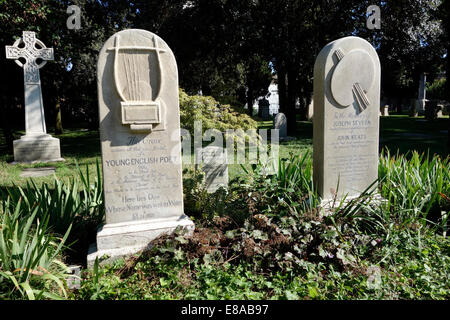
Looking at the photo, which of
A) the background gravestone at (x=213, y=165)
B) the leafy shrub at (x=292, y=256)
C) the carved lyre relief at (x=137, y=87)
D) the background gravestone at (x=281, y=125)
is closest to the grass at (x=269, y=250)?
the leafy shrub at (x=292, y=256)

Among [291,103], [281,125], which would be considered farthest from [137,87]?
[291,103]

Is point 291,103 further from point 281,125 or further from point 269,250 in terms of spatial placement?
point 269,250

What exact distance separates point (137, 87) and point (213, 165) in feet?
8.04

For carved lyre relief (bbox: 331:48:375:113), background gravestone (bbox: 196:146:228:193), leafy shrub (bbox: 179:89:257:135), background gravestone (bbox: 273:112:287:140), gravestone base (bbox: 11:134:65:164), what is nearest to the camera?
carved lyre relief (bbox: 331:48:375:113)

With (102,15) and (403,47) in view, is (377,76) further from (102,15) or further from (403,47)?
(102,15)

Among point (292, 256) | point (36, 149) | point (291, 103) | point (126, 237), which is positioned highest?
point (291, 103)

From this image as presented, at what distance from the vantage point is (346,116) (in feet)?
14.6

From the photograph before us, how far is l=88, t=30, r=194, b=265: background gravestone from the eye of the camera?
3529 mm

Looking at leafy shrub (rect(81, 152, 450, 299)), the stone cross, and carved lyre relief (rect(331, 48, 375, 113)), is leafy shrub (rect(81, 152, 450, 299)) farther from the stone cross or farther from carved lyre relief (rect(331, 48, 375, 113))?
the stone cross

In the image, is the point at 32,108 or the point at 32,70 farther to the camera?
the point at 32,108

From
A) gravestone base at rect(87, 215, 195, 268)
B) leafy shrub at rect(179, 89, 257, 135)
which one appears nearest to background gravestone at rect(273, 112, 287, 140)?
leafy shrub at rect(179, 89, 257, 135)

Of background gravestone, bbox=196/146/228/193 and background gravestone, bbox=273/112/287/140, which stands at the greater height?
background gravestone, bbox=273/112/287/140
